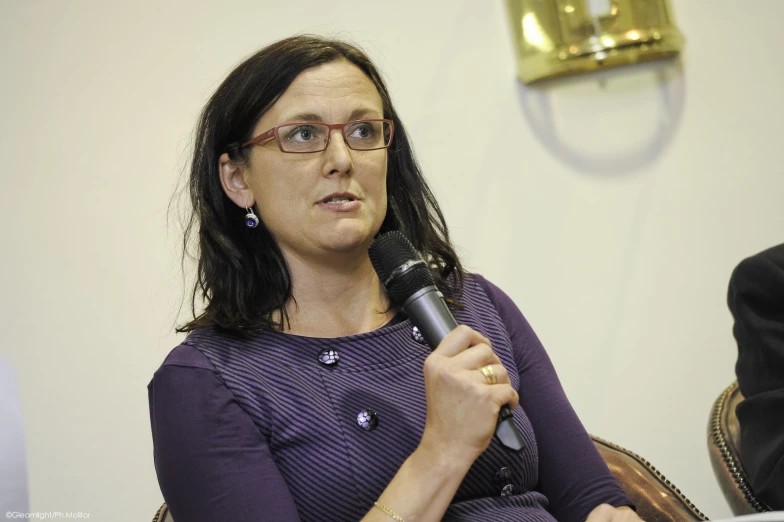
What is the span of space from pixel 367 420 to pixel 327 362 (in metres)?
0.14

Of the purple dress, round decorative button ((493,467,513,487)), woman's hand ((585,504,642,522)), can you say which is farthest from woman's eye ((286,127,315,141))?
woman's hand ((585,504,642,522))

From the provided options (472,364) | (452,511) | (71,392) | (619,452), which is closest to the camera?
(472,364)

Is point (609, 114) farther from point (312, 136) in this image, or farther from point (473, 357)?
point (473, 357)

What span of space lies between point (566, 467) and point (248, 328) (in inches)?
26.9

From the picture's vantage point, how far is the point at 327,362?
5.65 ft

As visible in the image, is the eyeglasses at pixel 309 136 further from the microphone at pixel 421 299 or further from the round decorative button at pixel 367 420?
the round decorative button at pixel 367 420

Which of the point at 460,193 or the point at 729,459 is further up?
the point at 460,193

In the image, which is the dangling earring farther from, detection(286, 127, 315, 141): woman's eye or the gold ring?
the gold ring

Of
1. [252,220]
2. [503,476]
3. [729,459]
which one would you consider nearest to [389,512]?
[503,476]

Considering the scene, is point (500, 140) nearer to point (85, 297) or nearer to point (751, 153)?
point (751, 153)

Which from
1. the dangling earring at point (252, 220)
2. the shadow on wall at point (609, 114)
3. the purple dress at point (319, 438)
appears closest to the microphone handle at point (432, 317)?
the purple dress at point (319, 438)

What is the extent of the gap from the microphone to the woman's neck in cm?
30

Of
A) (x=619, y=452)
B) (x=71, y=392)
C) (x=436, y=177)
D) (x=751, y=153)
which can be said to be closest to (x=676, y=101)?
(x=751, y=153)

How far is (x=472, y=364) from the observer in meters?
1.36
